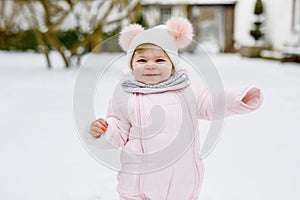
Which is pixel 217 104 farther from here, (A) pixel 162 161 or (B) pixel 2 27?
(B) pixel 2 27

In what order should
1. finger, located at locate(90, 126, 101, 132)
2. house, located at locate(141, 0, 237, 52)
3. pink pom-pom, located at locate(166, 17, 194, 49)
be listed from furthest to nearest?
house, located at locate(141, 0, 237, 52)
pink pom-pom, located at locate(166, 17, 194, 49)
finger, located at locate(90, 126, 101, 132)

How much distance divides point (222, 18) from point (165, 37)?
56.2ft

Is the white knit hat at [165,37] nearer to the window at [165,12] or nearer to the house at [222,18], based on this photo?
the house at [222,18]

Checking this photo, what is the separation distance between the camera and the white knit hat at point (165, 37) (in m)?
1.16

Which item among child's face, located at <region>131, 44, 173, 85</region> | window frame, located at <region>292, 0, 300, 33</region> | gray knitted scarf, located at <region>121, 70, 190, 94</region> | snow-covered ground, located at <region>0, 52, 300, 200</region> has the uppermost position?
child's face, located at <region>131, 44, 173, 85</region>

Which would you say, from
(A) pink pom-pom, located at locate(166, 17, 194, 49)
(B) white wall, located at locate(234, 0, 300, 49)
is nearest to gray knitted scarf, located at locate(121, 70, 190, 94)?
(A) pink pom-pom, located at locate(166, 17, 194, 49)

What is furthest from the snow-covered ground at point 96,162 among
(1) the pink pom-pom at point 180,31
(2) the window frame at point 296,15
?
(2) the window frame at point 296,15

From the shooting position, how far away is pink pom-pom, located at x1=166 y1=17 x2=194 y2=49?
3.92 feet

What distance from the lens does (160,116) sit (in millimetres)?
1123

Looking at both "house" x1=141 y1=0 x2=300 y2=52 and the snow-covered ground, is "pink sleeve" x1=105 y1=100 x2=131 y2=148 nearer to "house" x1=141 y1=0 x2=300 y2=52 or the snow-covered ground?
the snow-covered ground

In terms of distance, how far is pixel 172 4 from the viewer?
17.1 metres

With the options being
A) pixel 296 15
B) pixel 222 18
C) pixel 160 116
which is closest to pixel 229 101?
pixel 160 116

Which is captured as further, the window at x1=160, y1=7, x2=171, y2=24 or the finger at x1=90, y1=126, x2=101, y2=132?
the window at x1=160, y1=7, x2=171, y2=24

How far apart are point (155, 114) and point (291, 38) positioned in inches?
463
